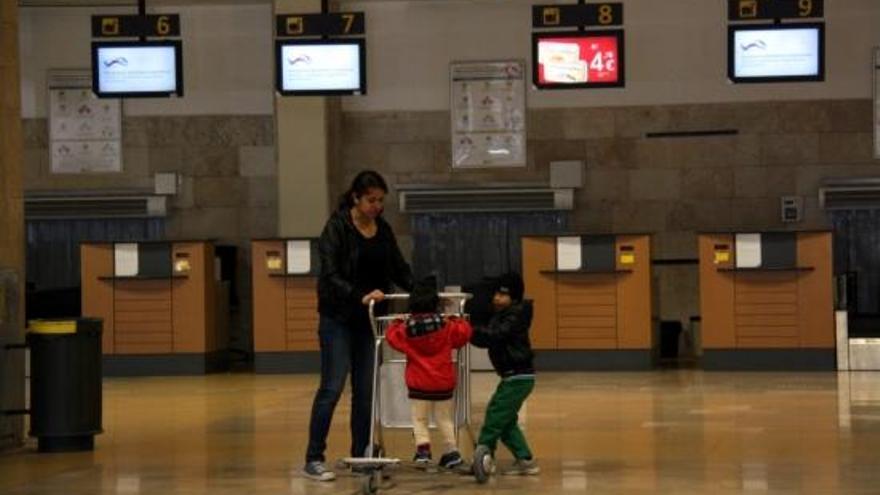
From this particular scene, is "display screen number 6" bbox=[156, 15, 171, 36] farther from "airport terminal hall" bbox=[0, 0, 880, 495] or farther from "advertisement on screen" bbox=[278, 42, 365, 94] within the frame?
"advertisement on screen" bbox=[278, 42, 365, 94]

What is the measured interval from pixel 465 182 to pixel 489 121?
91 centimetres

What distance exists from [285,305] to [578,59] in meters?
4.91

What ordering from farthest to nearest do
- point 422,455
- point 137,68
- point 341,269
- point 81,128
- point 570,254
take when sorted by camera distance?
point 81,128 < point 570,254 < point 137,68 < point 422,455 < point 341,269

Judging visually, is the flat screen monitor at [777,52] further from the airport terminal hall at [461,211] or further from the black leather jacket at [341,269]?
the black leather jacket at [341,269]

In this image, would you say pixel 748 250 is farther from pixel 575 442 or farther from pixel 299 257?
pixel 575 442

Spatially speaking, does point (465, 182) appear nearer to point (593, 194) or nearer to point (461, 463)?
point (593, 194)

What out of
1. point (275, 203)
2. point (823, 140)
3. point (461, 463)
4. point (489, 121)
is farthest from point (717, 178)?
point (461, 463)

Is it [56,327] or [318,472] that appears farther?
[56,327]

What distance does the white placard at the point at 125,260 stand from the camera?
20.2 m

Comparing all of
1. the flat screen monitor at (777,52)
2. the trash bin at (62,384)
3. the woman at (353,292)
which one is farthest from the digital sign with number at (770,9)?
the woman at (353,292)

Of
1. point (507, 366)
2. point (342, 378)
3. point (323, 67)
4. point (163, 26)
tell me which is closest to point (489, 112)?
point (323, 67)

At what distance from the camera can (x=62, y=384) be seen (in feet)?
38.7

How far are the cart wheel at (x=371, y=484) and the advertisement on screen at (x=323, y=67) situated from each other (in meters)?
10.2

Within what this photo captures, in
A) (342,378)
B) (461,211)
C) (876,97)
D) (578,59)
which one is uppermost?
(578,59)
